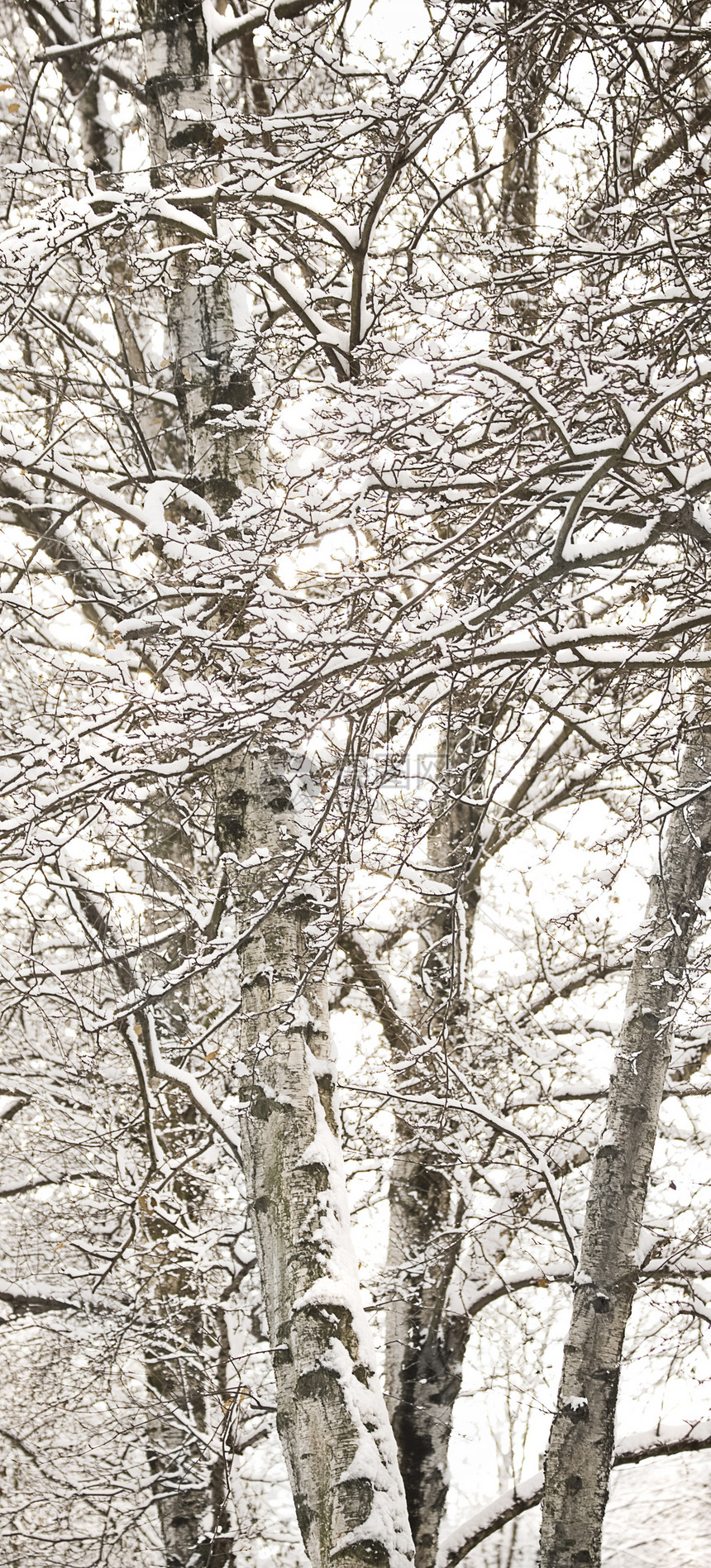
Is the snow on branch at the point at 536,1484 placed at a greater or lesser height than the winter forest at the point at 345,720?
lesser

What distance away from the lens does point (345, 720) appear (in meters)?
3.34

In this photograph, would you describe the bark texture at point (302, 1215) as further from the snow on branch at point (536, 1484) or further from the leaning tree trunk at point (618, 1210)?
the snow on branch at point (536, 1484)

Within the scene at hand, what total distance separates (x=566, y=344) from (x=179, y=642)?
3.88 ft

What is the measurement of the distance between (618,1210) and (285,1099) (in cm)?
151

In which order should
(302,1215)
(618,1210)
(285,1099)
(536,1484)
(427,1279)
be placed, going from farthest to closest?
(427,1279)
(536,1484)
(618,1210)
(285,1099)
(302,1215)

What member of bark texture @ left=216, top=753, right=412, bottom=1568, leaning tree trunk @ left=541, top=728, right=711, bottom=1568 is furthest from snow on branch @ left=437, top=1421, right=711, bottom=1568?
bark texture @ left=216, top=753, right=412, bottom=1568

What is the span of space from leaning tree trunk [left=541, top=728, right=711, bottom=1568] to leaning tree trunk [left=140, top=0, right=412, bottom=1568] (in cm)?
119

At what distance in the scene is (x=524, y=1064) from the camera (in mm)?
6184

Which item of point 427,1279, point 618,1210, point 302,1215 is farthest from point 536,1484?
point 302,1215

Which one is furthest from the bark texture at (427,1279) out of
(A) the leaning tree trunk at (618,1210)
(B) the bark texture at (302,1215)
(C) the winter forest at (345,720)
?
(B) the bark texture at (302,1215)

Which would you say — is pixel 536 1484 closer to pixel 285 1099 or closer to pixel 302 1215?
pixel 302 1215

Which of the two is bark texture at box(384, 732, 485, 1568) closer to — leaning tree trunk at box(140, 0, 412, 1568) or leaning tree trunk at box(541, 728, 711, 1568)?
leaning tree trunk at box(541, 728, 711, 1568)

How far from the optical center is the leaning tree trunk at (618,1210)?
11.7 ft

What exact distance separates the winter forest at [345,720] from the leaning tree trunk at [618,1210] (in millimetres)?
16
